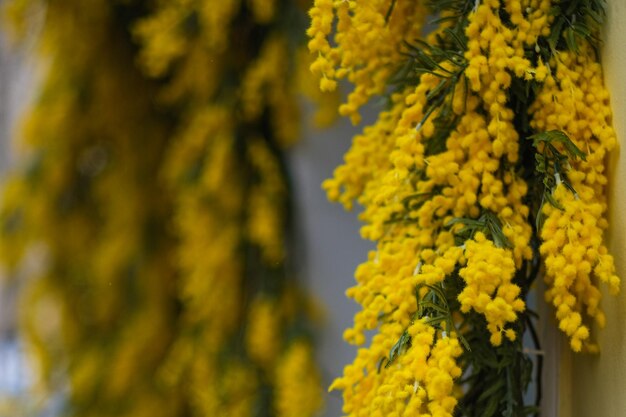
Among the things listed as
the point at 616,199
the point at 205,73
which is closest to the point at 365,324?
the point at 616,199

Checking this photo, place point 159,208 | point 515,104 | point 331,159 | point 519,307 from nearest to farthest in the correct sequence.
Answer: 1. point 519,307
2. point 515,104
3. point 331,159
4. point 159,208

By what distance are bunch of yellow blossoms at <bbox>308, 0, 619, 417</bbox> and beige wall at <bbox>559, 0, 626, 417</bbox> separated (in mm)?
13

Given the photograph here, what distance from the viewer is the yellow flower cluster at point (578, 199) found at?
69 cm

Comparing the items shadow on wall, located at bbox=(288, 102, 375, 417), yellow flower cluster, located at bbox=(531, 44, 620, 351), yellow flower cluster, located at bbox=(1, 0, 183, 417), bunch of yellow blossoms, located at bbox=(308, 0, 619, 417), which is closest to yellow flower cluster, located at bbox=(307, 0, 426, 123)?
bunch of yellow blossoms, located at bbox=(308, 0, 619, 417)

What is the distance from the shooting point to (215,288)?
1400 mm

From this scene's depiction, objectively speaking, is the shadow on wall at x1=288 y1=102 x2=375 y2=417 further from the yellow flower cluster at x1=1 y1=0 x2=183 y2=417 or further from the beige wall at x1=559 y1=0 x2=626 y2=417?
the beige wall at x1=559 y1=0 x2=626 y2=417

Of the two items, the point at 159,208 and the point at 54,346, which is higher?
the point at 159,208

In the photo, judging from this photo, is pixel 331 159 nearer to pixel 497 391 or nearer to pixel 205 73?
pixel 205 73

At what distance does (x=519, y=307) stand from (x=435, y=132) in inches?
8.1

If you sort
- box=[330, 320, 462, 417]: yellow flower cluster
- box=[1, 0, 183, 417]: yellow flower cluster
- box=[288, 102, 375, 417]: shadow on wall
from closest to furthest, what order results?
box=[330, 320, 462, 417]: yellow flower cluster, box=[288, 102, 375, 417]: shadow on wall, box=[1, 0, 183, 417]: yellow flower cluster

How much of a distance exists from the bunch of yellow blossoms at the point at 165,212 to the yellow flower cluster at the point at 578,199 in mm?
589

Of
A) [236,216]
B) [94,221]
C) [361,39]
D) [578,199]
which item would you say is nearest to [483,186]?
[578,199]

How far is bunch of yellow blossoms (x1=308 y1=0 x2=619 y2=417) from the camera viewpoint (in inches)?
27.3

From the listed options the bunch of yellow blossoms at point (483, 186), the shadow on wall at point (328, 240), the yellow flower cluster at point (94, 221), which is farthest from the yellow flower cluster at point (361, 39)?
the yellow flower cluster at point (94, 221)
